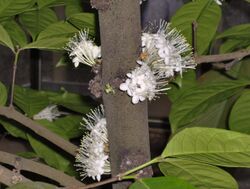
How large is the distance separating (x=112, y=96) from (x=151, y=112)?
90.8 inches

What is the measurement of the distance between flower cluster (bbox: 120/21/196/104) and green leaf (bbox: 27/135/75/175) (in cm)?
34

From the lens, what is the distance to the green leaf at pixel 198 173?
17.4 inches

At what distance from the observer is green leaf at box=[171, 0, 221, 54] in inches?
26.8

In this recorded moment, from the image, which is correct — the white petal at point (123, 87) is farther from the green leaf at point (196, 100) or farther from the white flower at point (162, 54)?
the green leaf at point (196, 100)

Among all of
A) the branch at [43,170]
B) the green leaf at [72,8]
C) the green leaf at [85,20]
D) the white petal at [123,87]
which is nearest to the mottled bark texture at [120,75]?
the white petal at [123,87]

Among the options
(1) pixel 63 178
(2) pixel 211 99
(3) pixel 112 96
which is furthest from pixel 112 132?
(2) pixel 211 99

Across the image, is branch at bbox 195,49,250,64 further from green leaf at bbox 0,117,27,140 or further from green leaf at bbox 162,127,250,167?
green leaf at bbox 0,117,27,140

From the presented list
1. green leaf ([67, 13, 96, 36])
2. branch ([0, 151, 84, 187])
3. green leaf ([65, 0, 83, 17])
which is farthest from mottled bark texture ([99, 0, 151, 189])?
green leaf ([65, 0, 83, 17])

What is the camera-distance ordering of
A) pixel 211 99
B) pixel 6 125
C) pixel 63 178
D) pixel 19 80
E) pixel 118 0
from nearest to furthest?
pixel 118 0 < pixel 63 178 < pixel 211 99 < pixel 6 125 < pixel 19 80

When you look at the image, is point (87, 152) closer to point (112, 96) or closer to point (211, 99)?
point (112, 96)

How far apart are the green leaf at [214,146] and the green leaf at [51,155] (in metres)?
0.42

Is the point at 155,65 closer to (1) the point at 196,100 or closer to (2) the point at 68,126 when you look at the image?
(1) the point at 196,100

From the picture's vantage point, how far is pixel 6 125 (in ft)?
2.66

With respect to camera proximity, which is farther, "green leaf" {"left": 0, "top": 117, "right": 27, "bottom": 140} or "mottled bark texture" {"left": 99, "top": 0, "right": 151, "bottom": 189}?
"green leaf" {"left": 0, "top": 117, "right": 27, "bottom": 140}
